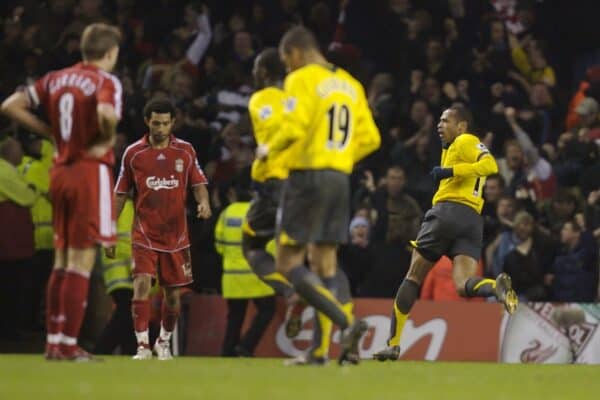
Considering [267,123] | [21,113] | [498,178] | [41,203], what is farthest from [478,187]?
[41,203]

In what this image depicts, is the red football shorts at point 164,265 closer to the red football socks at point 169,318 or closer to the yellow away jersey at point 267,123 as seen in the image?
the red football socks at point 169,318

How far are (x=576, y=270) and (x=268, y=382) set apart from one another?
28.5 feet

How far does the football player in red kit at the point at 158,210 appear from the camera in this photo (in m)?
13.3

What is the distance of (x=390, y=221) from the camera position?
17.7 m

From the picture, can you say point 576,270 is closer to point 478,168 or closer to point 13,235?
point 478,168

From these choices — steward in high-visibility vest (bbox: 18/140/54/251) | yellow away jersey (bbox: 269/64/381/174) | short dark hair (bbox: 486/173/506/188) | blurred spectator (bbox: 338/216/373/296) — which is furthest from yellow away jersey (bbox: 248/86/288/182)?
short dark hair (bbox: 486/173/506/188)

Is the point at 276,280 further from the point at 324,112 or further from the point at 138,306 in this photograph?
the point at 324,112

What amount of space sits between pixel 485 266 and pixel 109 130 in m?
8.77

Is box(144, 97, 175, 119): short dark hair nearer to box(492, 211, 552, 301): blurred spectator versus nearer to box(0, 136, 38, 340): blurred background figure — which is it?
box(0, 136, 38, 340): blurred background figure

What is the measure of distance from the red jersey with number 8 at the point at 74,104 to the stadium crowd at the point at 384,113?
6.16 meters

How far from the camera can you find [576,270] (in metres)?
17.2

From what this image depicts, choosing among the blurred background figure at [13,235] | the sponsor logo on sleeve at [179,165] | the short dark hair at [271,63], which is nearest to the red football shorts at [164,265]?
the sponsor logo on sleeve at [179,165]

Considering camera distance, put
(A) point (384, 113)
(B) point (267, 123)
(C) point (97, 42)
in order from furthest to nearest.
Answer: (A) point (384, 113) < (B) point (267, 123) < (C) point (97, 42)

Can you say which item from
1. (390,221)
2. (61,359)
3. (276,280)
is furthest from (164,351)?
(390,221)
